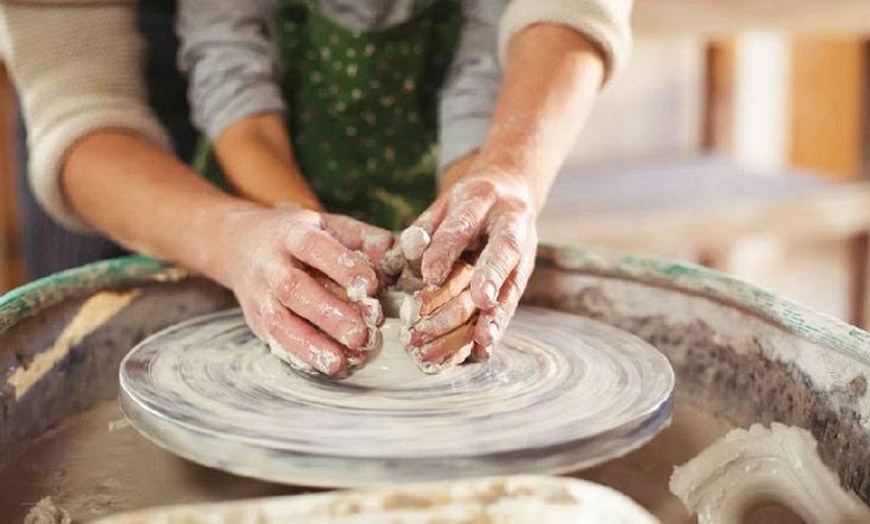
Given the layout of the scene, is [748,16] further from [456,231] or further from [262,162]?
[456,231]

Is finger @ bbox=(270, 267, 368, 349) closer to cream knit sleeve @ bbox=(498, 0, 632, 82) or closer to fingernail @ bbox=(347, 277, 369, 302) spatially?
fingernail @ bbox=(347, 277, 369, 302)

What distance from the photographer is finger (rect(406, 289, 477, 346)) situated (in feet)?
2.73

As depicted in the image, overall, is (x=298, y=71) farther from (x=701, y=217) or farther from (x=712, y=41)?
(x=712, y=41)

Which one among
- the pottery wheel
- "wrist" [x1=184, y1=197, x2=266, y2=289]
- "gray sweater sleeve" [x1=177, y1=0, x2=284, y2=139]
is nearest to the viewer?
the pottery wheel

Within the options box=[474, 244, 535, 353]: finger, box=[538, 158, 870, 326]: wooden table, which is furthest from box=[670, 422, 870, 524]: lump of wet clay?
box=[538, 158, 870, 326]: wooden table

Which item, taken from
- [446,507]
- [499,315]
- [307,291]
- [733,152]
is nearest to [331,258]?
[307,291]

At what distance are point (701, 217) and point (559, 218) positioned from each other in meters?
0.32

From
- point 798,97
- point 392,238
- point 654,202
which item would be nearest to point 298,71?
point 392,238

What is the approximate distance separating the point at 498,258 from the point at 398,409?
14cm

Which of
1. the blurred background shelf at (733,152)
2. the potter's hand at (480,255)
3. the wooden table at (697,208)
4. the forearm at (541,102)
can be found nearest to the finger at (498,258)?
the potter's hand at (480,255)

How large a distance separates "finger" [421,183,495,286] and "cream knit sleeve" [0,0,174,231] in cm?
48

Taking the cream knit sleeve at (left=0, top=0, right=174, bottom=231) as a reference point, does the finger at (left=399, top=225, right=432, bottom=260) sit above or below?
above

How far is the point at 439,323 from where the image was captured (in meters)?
0.83

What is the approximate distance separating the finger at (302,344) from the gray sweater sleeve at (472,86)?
0.46m
